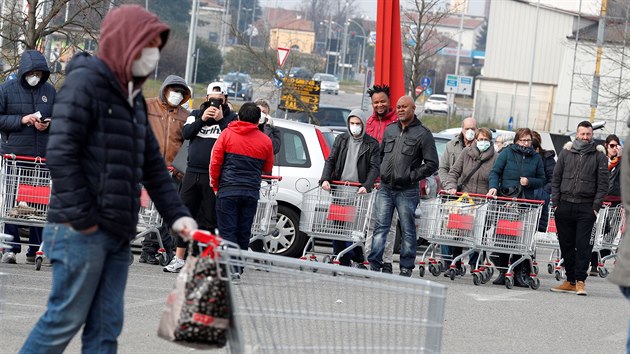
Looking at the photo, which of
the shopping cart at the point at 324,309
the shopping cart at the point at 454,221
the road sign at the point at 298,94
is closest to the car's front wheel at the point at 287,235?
the shopping cart at the point at 454,221

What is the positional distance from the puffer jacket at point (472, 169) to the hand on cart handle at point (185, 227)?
9.73m

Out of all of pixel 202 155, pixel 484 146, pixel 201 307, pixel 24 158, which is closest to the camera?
pixel 201 307

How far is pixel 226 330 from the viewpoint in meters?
5.05

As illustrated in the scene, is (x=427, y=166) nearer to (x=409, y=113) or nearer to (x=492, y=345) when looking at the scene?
(x=409, y=113)

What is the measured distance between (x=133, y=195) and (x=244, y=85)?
65.1 metres

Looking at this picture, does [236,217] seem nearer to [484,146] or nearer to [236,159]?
[236,159]

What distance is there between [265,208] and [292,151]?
2085 millimetres

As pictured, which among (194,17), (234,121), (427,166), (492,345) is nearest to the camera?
(492,345)

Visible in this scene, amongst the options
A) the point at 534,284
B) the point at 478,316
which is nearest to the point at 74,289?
the point at 478,316

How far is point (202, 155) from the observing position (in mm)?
12180

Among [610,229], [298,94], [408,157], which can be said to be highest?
[298,94]

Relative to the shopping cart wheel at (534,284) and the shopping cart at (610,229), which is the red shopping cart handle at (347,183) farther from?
the shopping cart at (610,229)

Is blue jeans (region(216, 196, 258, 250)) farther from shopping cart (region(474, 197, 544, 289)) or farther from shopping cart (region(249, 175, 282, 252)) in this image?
shopping cart (region(474, 197, 544, 289))

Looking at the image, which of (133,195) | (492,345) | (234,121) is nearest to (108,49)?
(133,195)
